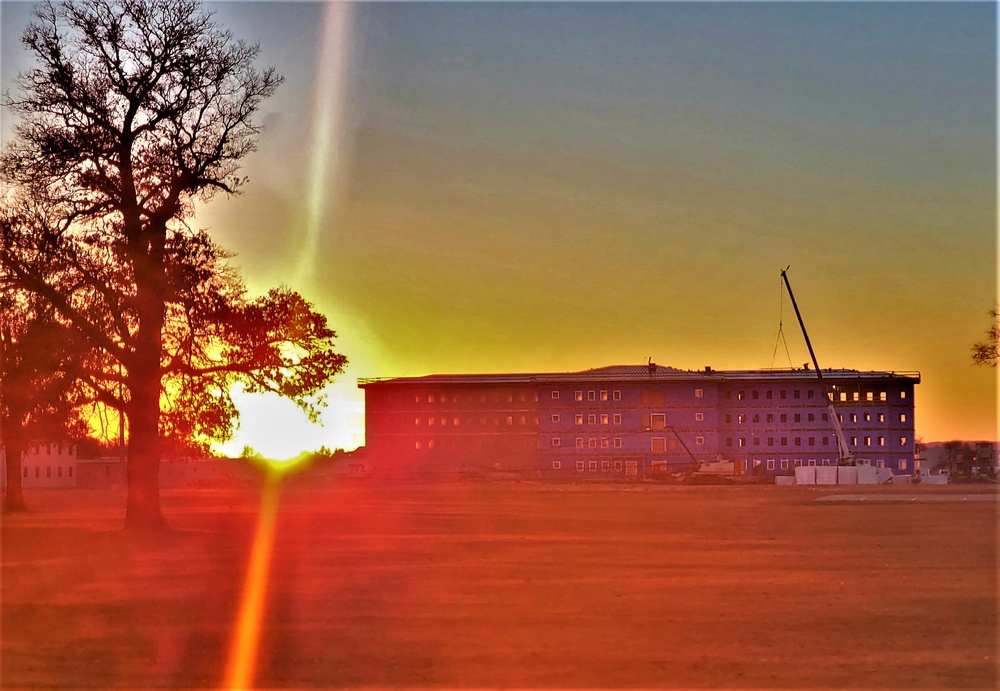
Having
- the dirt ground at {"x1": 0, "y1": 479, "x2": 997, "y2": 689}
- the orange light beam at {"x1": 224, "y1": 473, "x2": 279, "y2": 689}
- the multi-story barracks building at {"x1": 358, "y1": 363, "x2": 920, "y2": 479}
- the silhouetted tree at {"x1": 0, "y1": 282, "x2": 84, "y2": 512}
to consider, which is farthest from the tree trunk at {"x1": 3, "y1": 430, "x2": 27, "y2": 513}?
the multi-story barracks building at {"x1": 358, "y1": 363, "x2": 920, "y2": 479}

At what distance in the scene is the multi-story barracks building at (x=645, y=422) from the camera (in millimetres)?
141125

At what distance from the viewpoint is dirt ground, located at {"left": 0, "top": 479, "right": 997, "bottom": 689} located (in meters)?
13.8

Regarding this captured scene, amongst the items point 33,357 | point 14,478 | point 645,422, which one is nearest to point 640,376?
point 645,422

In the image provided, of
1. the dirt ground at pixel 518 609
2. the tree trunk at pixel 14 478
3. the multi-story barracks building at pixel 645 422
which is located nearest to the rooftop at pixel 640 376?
the multi-story barracks building at pixel 645 422

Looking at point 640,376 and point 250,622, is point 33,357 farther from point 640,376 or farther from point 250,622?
point 640,376

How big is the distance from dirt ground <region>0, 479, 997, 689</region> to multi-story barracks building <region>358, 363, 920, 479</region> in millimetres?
105020

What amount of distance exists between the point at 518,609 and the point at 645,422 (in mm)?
124467

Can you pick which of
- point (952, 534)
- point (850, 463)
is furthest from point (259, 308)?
point (850, 463)

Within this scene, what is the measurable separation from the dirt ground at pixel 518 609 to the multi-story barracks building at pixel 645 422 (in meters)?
105

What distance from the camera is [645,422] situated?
14175cm

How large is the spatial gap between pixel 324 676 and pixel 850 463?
102 meters

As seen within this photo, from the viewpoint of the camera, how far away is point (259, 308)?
34219 millimetres

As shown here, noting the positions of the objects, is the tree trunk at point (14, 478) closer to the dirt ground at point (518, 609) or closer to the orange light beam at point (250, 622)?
the dirt ground at point (518, 609)

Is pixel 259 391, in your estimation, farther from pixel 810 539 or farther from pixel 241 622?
pixel 241 622
